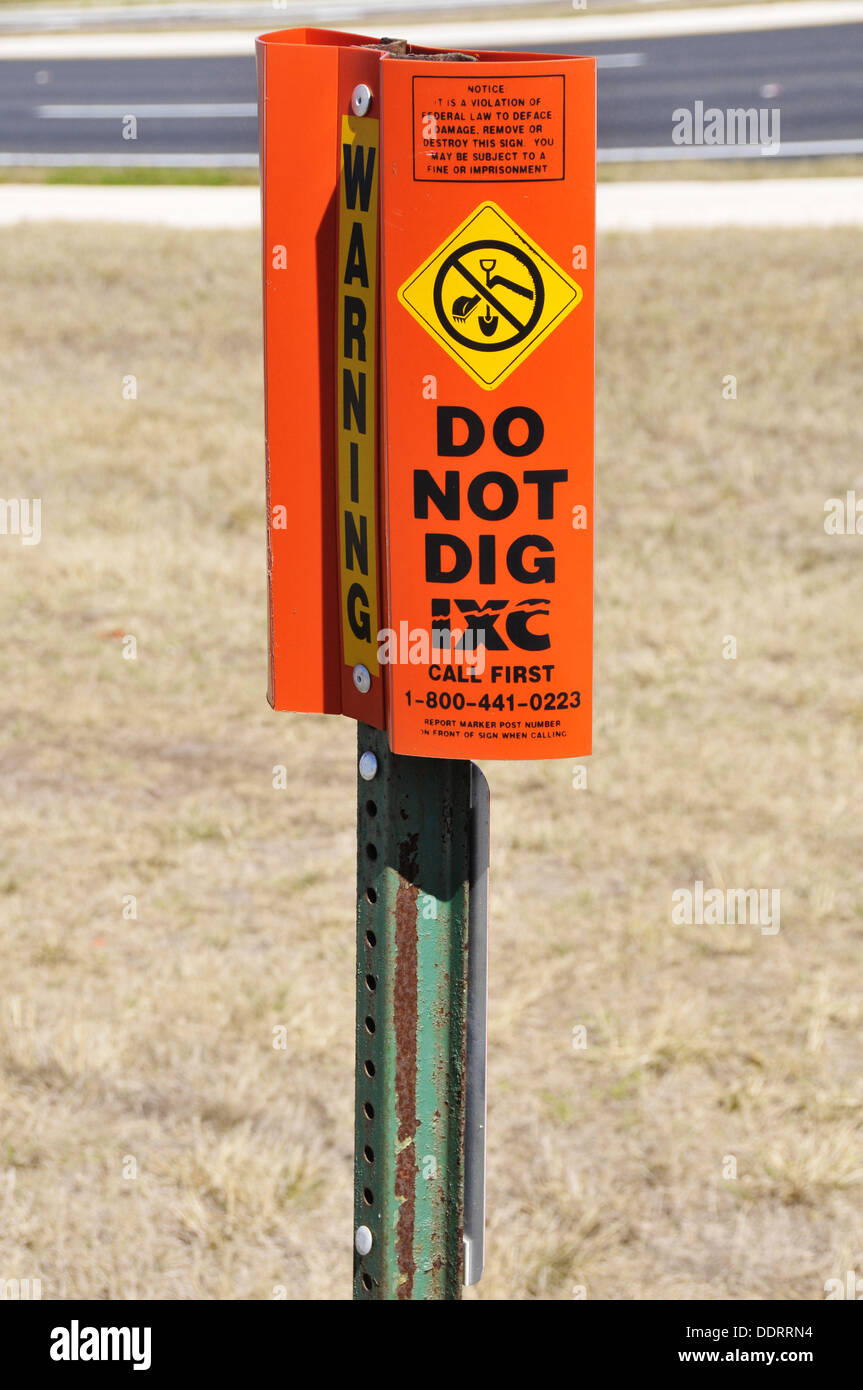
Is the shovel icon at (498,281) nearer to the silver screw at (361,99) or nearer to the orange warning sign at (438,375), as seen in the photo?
the orange warning sign at (438,375)

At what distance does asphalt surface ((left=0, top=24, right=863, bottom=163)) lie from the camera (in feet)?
83.5

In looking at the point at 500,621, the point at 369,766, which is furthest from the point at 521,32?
the point at 500,621

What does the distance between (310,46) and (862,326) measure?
41.7 feet

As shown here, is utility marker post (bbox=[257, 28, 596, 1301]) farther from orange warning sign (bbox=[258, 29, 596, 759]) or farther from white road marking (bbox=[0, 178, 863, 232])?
white road marking (bbox=[0, 178, 863, 232])

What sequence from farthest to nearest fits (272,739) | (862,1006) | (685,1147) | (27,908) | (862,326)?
1. (862,326)
2. (272,739)
3. (27,908)
4. (862,1006)
5. (685,1147)

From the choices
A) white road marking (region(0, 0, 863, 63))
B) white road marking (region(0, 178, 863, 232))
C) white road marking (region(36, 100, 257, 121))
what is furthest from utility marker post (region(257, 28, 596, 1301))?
white road marking (region(0, 0, 863, 63))

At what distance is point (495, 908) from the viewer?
652 cm

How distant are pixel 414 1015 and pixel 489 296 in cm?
124

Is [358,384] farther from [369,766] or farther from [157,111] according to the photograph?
[157,111]

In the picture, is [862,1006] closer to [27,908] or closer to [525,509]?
[27,908]

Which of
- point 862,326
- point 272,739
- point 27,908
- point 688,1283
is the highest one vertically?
point 862,326

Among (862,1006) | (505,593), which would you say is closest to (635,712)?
(862,1006)

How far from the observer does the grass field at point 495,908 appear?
4.79 meters

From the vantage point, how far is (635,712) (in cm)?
834
